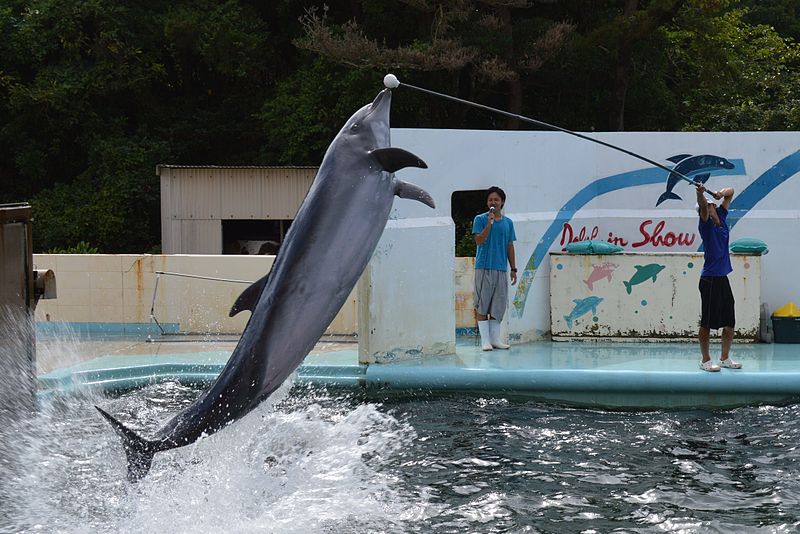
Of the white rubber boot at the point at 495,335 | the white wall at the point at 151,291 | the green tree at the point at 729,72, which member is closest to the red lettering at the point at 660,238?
the white rubber boot at the point at 495,335

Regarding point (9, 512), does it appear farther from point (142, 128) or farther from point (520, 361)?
point (142, 128)

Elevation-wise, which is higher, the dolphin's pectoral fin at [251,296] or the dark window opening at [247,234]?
the dark window opening at [247,234]

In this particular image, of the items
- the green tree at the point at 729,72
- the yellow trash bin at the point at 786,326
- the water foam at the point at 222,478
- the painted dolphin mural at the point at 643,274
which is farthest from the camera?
the green tree at the point at 729,72

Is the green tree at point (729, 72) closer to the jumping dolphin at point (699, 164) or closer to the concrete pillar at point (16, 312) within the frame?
the jumping dolphin at point (699, 164)

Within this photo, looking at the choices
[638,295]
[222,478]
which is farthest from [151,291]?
[222,478]

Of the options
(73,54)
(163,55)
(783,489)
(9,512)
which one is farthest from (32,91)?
(783,489)

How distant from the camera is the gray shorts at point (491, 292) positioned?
10281 millimetres

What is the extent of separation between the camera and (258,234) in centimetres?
2211

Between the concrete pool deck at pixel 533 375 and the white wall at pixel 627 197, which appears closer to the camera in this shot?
the concrete pool deck at pixel 533 375

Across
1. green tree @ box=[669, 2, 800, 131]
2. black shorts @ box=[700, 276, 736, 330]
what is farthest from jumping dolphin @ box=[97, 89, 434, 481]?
green tree @ box=[669, 2, 800, 131]

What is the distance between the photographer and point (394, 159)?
5.09m

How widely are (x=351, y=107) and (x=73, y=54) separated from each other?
7.47 m

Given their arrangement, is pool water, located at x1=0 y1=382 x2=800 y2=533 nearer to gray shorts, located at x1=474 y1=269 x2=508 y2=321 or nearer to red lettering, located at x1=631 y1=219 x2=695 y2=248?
gray shorts, located at x1=474 y1=269 x2=508 y2=321

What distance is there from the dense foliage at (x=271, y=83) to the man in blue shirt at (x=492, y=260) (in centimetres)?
1055
